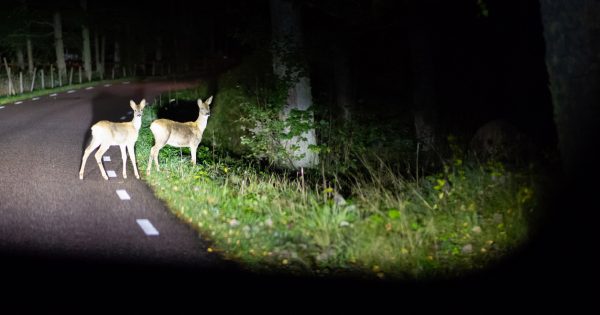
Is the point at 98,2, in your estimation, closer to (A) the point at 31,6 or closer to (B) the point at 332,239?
(A) the point at 31,6

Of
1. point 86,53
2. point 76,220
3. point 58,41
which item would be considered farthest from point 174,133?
point 86,53

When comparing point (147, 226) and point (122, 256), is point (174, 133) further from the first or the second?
point (122, 256)

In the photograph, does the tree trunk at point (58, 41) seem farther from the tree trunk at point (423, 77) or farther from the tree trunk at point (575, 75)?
the tree trunk at point (575, 75)

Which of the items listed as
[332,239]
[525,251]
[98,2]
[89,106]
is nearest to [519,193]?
[525,251]

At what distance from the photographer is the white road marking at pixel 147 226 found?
7.98m

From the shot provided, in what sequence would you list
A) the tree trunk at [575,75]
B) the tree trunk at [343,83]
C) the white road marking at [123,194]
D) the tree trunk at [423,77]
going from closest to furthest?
1. the tree trunk at [575,75]
2. the white road marking at [123,194]
3. the tree trunk at [423,77]
4. the tree trunk at [343,83]

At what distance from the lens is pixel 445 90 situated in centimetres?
2345

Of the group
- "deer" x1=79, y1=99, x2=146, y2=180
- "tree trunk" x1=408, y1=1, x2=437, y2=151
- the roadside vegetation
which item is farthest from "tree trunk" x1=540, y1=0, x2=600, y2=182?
"tree trunk" x1=408, y1=1, x2=437, y2=151

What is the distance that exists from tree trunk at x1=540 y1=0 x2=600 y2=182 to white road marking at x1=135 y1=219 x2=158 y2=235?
497cm

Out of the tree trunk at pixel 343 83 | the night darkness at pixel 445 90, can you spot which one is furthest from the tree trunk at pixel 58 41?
the tree trunk at pixel 343 83

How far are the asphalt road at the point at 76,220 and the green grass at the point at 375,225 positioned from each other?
0.43 meters

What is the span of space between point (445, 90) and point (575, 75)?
16.9m

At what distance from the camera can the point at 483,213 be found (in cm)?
813

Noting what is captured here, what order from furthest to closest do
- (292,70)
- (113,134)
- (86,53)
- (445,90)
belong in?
(86,53), (445,90), (292,70), (113,134)
